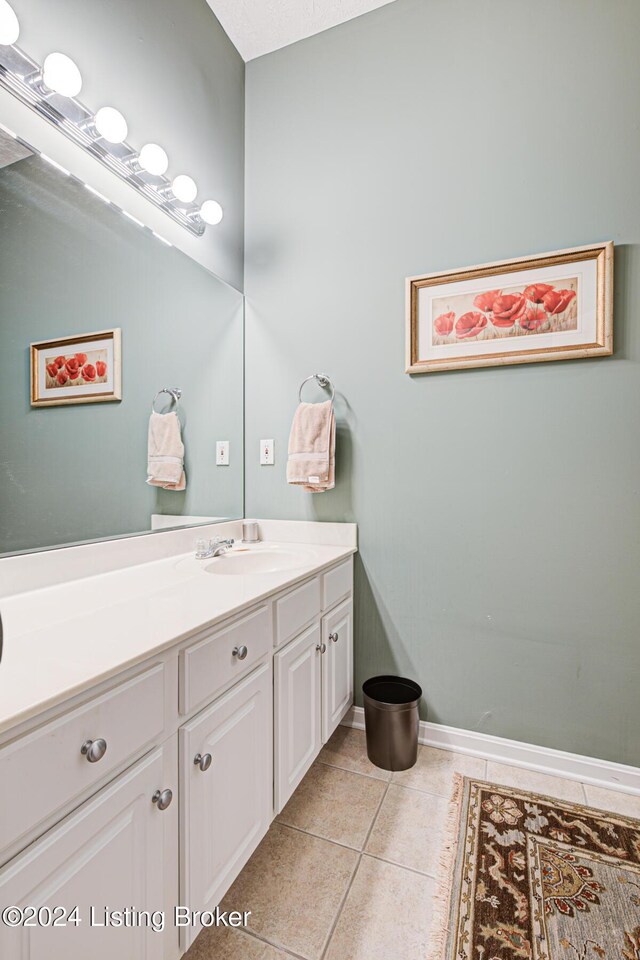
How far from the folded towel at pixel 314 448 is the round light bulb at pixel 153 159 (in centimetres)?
94

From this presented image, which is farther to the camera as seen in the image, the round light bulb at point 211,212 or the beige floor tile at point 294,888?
the round light bulb at point 211,212

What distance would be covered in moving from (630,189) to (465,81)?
0.75 meters

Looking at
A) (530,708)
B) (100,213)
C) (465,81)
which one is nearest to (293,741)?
(530,708)

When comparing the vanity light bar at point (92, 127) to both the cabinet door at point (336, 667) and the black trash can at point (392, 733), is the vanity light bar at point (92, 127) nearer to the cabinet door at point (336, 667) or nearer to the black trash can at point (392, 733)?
the cabinet door at point (336, 667)

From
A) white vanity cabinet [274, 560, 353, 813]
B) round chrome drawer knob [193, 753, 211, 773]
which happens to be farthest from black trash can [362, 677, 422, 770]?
round chrome drawer knob [193, 753, 211, 773]

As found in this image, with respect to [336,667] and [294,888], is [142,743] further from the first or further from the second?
[336,667]

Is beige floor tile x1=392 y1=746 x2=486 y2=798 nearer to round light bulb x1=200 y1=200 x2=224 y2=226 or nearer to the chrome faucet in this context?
the chrome faucet

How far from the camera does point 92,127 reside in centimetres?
124

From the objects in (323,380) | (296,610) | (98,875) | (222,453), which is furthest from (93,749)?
(323,380)

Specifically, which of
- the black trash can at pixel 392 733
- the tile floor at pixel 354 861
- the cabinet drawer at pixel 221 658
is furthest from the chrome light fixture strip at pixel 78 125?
the tile floor at pixel 354 861

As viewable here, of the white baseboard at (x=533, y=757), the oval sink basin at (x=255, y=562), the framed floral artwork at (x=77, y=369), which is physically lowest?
the white baseboard at (x=533, y=757)

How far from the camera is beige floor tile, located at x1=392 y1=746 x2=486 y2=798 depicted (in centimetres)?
150

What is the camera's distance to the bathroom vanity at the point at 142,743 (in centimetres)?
59

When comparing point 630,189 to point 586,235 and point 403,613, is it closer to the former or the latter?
point 586,235
